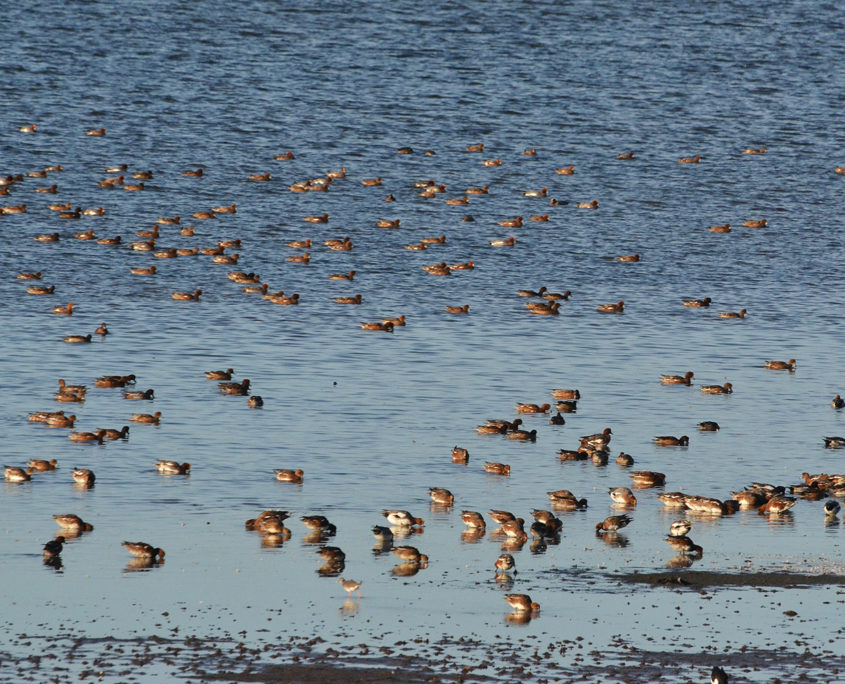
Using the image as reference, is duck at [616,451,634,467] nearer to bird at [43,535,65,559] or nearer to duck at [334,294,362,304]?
bird at [43,535,65,559]

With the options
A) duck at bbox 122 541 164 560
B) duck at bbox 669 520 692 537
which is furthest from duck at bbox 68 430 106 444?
duck at bbox 669 520 692 537

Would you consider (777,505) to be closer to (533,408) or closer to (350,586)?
(533,408)

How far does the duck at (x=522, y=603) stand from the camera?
29828 mm

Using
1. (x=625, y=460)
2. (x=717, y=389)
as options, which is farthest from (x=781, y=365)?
(x=625, y=460)

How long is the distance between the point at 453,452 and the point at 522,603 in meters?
14.1

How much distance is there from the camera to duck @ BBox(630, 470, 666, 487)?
41.5 m

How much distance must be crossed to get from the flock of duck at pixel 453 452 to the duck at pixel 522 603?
0.02m

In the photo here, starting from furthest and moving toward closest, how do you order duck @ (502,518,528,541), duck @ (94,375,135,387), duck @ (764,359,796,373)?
duck @ (764,359,796,373) → duck @ (94,375,135,387) → duck @ (502,518,528,541)

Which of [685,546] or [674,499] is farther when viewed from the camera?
[674,499]

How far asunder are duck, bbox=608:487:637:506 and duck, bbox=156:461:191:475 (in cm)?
Answer: 1063

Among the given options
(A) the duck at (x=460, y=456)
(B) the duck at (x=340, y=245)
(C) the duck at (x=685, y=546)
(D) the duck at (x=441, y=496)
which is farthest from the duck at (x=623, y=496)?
(B) the duck at (x=340, y=245)

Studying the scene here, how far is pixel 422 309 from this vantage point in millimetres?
66188

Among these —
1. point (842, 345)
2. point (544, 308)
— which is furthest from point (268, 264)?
point (842, 345)

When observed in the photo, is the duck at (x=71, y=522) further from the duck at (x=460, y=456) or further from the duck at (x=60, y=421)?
the duck at (x=460, y=456)
